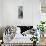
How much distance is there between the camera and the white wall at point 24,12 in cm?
488

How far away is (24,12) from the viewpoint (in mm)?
4910

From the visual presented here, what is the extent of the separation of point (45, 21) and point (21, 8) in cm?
93

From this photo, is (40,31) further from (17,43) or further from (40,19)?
(17,43)

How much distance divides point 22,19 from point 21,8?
376 mm

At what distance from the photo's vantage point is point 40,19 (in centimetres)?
488

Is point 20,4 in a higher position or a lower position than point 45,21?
higher

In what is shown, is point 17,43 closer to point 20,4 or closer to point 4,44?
point 4,44

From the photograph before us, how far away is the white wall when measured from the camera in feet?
16.0

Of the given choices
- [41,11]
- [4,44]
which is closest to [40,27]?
[41,11]

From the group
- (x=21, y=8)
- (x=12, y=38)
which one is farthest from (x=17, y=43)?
(x=21, y=8)

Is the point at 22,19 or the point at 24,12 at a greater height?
the point at 24,12

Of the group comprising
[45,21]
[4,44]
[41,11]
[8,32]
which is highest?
[41,11]

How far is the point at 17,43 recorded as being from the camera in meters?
4.71

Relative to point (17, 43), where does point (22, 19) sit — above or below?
above
